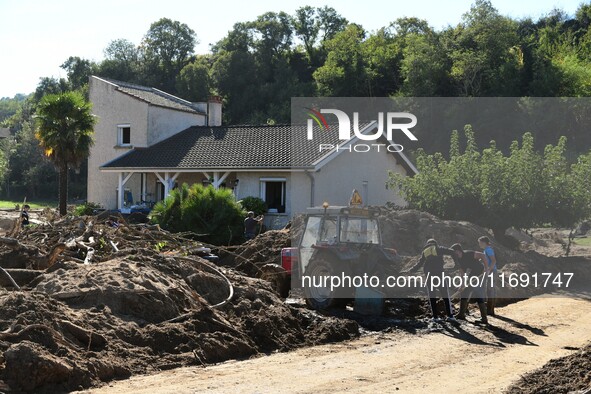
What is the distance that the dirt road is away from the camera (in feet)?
34.1

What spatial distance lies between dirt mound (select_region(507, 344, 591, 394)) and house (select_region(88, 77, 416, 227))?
20506 millimetres

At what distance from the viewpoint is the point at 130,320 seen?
500 inches

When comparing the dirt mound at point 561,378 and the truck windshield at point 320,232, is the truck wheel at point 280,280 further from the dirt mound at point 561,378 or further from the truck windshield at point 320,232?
the dirt mound at point 561,378

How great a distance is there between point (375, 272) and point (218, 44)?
258ft

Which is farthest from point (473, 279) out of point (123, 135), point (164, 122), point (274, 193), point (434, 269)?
point (123, 135)

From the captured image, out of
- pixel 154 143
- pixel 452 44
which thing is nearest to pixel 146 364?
pixel 154 143

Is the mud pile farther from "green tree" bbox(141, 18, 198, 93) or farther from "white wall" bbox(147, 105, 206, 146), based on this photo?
"green tree" bbox(141, 18, 198, 93)

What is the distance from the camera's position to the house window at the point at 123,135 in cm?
4106

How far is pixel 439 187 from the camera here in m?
26.1

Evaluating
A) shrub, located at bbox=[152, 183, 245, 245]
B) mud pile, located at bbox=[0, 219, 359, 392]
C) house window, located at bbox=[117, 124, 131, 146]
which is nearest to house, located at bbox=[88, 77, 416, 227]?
house window, located at bbox=[117, 124, 131, 146]

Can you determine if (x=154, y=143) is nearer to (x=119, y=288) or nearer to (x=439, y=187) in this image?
(x=439, y=187)

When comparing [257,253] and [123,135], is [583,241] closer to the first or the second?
[257,253]

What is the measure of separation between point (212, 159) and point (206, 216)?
30.5 feet

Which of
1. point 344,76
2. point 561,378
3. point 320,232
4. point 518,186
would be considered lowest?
point 561,378
